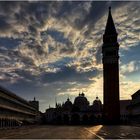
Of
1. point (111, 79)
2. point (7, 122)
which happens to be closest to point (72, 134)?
point (7, 122)

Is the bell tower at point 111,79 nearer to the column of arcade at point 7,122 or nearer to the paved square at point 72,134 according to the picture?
the column of arcade at point 7,122

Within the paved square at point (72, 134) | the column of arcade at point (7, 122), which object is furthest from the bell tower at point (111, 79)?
the paved square at point (72, 134)

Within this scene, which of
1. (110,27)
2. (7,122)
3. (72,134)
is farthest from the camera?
(110,27)

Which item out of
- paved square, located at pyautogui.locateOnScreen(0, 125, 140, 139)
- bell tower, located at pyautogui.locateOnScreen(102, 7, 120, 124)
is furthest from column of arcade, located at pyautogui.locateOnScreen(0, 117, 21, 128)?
bell tower, located at pyautogui.locateOnScreen(102, 7, 120, 124)

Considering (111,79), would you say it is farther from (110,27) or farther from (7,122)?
(7,122)

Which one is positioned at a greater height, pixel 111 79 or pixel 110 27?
pixel 110 27

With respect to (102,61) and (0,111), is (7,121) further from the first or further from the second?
(102,61)

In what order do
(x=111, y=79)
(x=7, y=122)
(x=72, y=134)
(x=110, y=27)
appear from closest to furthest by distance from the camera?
1. (x=72, y=134)
2. (x=7, y=122)
3. (x=111, y=79)
4. (x=110, y=27)

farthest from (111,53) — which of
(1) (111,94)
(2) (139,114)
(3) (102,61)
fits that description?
(2) (139,114)

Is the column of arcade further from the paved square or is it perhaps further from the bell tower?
the bell tower

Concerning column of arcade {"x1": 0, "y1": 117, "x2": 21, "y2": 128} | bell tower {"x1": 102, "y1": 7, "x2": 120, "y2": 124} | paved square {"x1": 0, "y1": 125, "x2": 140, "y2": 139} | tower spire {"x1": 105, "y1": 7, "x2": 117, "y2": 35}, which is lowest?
paved square {"x1": 0, "y1": 125, "x2": 140, "y2": 139}

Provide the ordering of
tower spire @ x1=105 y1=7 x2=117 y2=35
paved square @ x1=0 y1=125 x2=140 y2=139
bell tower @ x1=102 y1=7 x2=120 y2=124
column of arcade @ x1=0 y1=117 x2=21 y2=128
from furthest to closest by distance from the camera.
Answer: tower spire @ x1=105 y1=7 x2=117 y2=35 → bell tower @ x1=102 y1=7 x2=120 y2=124 → column of arcade @ x1=0 y1=117 x2=21 y2=128 → paved square @ x1=0 y1=125 x2=140 y2=139

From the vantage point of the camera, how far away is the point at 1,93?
9194 cm

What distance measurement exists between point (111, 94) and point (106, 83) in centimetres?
456
